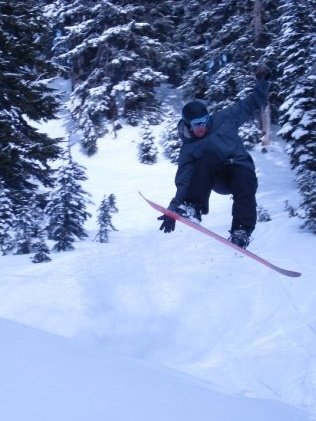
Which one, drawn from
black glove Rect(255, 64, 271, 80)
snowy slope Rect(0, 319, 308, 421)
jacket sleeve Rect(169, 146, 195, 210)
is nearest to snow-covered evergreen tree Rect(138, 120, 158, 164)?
black glove Rect(255, 64, 271, 80)

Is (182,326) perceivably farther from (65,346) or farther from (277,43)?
(277,43)

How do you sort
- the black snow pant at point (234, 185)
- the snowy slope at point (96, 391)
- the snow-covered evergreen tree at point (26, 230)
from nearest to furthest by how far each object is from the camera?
the snowy slope at point (96, 391) < the black snow pant at point (234, 185) < the snow-covered evergreen tree at point (26, 230)

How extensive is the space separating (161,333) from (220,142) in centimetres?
237

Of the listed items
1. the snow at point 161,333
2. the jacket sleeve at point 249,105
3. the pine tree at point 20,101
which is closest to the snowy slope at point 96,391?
the snow at point 161,333

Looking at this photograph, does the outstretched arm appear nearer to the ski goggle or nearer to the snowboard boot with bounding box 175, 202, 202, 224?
the ski goggle

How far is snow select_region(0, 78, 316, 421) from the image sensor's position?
2725 millimetres

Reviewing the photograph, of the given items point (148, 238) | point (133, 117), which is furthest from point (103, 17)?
point (148, 238)

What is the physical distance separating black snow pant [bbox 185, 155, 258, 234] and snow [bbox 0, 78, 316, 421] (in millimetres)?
712

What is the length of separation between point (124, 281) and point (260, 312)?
1.70 metres

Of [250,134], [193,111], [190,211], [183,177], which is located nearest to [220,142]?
[193,111]

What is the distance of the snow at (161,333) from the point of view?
8.94ft

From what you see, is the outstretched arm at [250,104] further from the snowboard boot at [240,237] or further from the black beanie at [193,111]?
the snowboard boot at [240,237]

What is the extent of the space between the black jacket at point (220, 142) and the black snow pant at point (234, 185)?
7cm

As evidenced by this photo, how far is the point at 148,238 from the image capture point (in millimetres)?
8695
